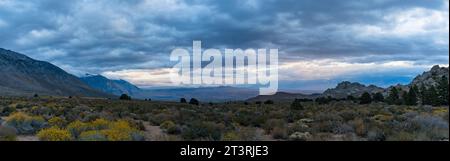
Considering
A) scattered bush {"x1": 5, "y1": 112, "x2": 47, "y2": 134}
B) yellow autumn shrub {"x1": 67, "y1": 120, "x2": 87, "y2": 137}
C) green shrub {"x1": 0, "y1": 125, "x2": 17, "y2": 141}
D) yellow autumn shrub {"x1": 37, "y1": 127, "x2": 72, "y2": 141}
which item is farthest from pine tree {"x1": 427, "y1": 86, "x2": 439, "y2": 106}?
green shrub {"x1": 0, "y1": 125, "x2": 17, "y2": 141}

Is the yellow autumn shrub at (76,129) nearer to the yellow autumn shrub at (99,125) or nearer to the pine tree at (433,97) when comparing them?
the yellow autumn shrub at (99,125)

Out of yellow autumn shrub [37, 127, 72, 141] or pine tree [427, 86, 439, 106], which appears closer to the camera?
yellow autumn shrub [37, 127, 72, 141]

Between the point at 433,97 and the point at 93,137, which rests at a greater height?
the point at 433,97

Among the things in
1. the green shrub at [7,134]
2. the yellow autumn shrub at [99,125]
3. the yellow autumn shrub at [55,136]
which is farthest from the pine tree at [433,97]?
the green shrub at [7,134]

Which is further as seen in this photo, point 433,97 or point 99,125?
point 433,97

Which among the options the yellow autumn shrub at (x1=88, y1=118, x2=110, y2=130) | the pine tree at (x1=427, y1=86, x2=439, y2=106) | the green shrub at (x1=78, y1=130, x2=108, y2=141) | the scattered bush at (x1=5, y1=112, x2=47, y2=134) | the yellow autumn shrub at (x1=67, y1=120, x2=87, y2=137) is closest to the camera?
the green shrub at (x1=78, y1=130, x2=108, y2=141)

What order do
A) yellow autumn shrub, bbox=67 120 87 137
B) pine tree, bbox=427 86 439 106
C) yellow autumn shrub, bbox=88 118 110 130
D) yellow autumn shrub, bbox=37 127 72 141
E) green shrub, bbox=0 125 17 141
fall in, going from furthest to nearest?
pine tree, bbox=427 86 439 106 → yellow autumn shrub, bbox=88 118 110 130 → yellow autumn shrub, bbox=67 120 87 137 → green shrub, bbox=0 125 17 141 → yellow autumn shrub, bbox=37 127 72 141

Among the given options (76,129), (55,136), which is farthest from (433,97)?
(55,136)

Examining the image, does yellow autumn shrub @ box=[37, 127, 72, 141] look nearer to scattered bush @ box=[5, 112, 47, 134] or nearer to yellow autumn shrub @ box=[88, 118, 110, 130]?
yellow autumn shrub @ box=[88, 118, 110, 130]

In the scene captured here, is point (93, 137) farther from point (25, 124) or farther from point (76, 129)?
point (25, 124)
